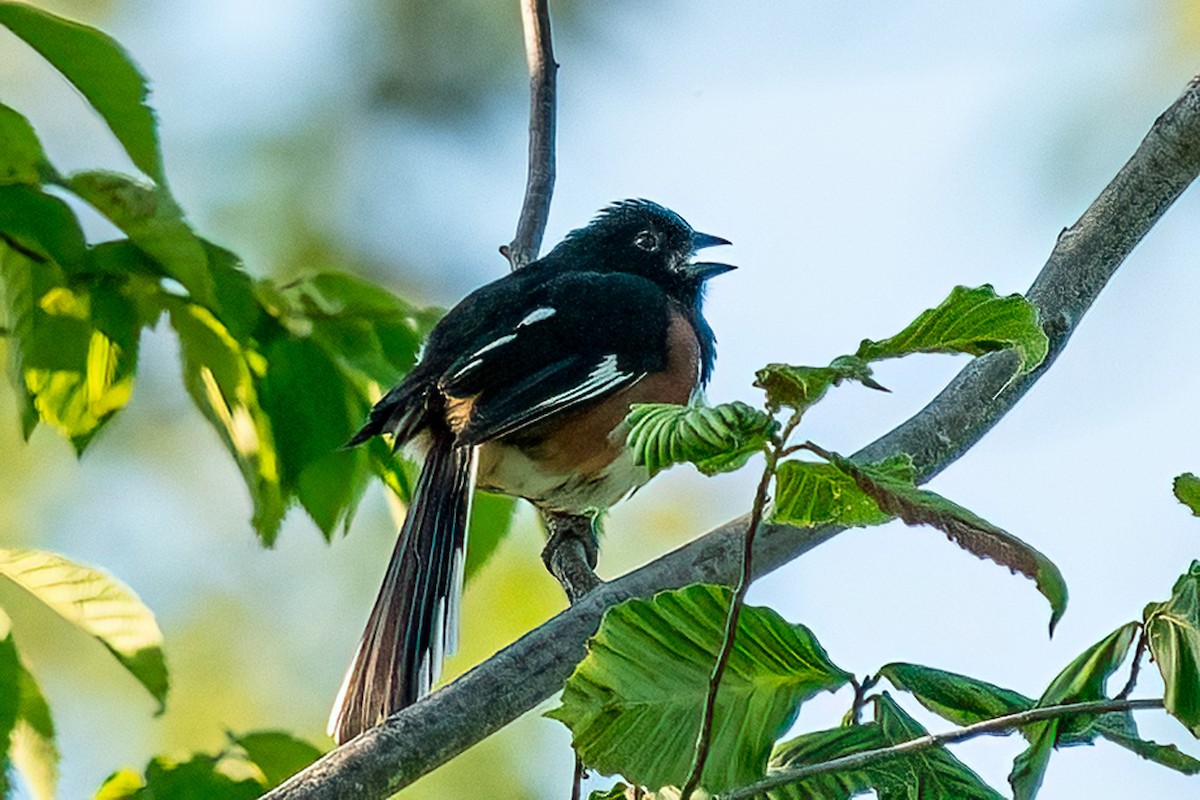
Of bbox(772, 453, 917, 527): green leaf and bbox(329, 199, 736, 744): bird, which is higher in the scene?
bbox(329, 199, 736, 744): bird

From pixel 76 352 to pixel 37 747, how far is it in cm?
57

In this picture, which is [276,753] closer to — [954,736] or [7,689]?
[7,689]

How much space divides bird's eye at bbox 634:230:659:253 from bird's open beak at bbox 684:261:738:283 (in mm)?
131

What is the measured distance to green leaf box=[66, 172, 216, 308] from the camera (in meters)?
2.00

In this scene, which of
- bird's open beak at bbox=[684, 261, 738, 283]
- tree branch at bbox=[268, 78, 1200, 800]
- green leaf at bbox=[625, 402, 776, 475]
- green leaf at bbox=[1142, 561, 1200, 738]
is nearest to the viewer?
green leaf at bbox=[625, 402, 776, 475]

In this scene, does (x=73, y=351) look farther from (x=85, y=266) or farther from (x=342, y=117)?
(x=342, y=117)

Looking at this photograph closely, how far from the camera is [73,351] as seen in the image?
210cm

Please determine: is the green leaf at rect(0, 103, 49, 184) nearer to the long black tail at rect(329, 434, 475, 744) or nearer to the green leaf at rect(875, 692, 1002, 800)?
the long black tail at rect(329, 434, 475, 744)

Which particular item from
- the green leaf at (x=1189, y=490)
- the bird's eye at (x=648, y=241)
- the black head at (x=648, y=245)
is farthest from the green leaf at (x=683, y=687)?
the bird's eye at (x=648, y=241)

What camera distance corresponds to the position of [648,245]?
3.81 m

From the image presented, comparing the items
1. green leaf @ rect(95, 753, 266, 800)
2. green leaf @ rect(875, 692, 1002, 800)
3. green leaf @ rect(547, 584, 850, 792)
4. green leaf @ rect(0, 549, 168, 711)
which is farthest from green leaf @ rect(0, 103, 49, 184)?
green leaf @ rect(875, 692, 1002, 800)

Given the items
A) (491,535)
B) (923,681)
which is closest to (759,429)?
(923,681)

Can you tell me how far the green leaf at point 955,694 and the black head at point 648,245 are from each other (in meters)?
2.40

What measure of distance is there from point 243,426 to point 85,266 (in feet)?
1.06
